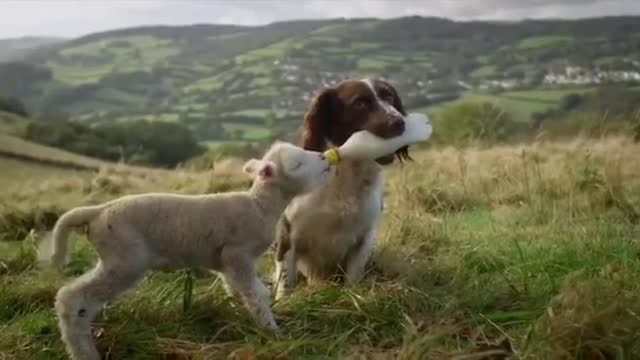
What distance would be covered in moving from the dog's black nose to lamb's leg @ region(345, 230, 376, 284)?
2.46ft

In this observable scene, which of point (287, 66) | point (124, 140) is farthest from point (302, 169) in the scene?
point (287, 66)

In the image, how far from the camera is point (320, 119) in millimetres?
6160

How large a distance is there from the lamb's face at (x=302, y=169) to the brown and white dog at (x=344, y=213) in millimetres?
1050

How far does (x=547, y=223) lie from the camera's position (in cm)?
796

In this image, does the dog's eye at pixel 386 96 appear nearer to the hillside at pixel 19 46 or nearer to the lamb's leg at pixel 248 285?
the lamb's leg at pixel 248 285

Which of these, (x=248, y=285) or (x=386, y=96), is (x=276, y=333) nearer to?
(x=248, y=285)

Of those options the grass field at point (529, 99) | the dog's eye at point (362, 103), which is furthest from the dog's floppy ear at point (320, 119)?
the grass field at point (529, 99)

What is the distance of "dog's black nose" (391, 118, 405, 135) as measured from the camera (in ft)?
18.4

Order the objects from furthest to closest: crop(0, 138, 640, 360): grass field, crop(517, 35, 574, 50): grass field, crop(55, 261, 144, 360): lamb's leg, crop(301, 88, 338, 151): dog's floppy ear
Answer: crop(517, 35, 574, 50): grass field, crop(301, 88, 338, 151): dog's floppy ear, crop(55, 261, 144, 360): lamb's leg, crop(0, 138, 640, 360): grass field

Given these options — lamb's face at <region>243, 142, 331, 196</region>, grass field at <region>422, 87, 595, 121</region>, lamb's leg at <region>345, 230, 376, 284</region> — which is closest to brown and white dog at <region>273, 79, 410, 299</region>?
lamb's leg at <region>345, 230, 376, 284</region>

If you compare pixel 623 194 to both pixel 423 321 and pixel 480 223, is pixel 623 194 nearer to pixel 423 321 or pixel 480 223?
pixel 480 223

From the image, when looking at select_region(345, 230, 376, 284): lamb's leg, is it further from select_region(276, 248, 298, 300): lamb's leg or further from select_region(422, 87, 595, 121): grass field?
select_region(422, 87, 595, 121): grass field

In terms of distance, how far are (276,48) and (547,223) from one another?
98.4 feet

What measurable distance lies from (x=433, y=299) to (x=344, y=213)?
3.50ft
